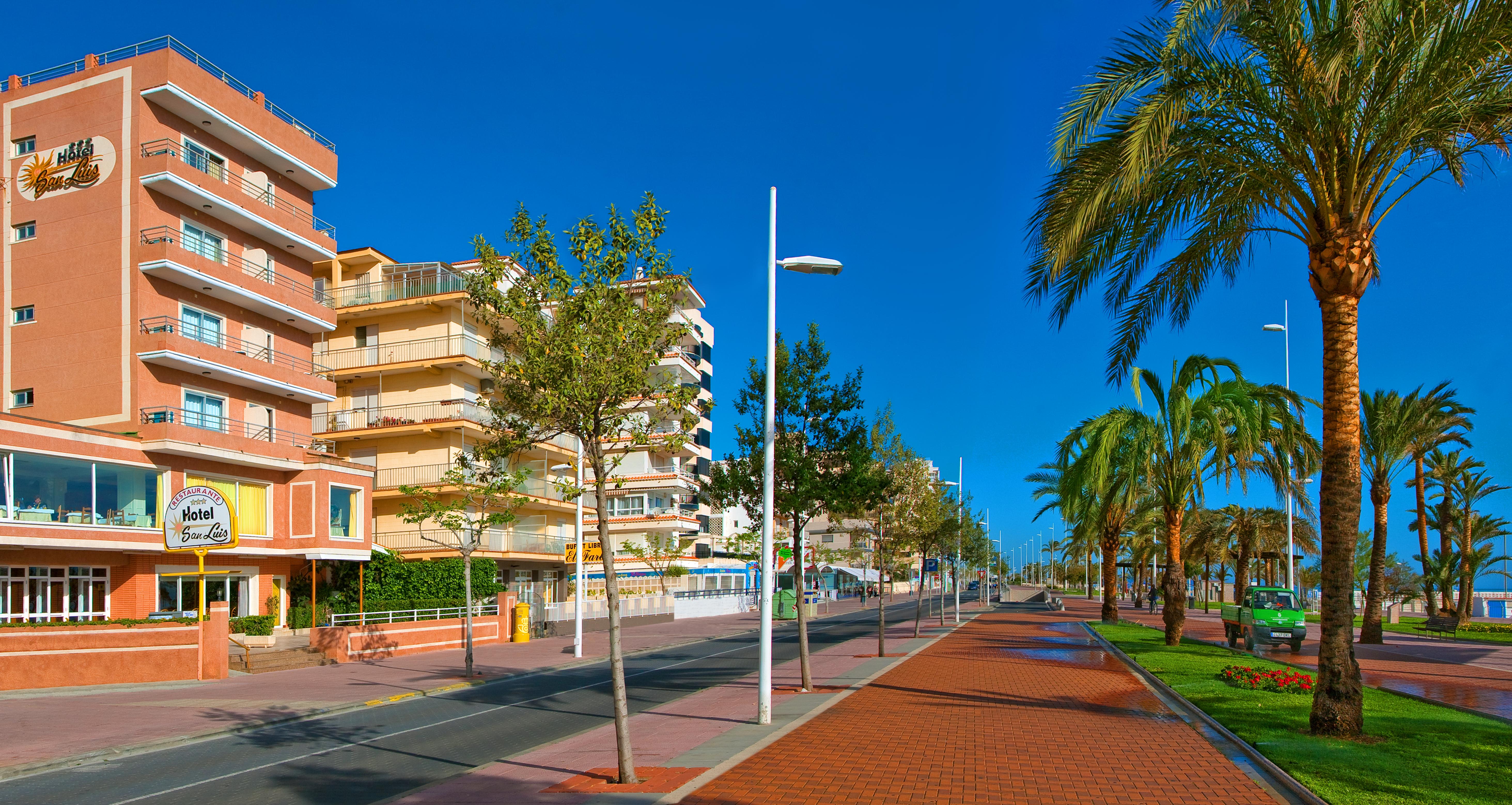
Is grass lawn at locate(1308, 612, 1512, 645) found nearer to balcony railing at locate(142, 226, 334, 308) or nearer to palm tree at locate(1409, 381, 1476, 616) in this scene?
palm tree at locate(1409, 381, 1476, 616)

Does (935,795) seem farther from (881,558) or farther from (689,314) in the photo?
(689,314)

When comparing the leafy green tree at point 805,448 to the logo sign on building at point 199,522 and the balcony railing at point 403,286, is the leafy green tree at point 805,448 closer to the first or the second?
the logo sign on building at point 199,522

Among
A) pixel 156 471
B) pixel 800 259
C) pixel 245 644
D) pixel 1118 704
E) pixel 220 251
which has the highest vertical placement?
pixel 220 251

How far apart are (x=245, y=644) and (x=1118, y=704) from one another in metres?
23.8

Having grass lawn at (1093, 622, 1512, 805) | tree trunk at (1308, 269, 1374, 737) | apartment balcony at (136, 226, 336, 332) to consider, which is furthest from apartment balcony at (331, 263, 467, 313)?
tree trunk at (1308, 269, 1374, 737)

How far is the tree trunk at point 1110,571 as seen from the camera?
3903 cm

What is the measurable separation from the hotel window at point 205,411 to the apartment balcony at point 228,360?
2.18ft

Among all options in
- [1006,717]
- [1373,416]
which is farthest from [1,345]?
[1373,416]

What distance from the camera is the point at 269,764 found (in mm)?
12422

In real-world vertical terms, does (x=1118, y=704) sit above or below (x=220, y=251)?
below

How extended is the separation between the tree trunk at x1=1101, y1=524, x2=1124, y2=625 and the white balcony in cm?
3207

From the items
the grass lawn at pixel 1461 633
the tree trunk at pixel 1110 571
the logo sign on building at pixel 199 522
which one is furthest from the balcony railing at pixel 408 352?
the grass lawn at pixel 1461 633

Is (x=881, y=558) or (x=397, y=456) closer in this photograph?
(x=881, y=558)

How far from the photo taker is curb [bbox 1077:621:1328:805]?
8805mm
